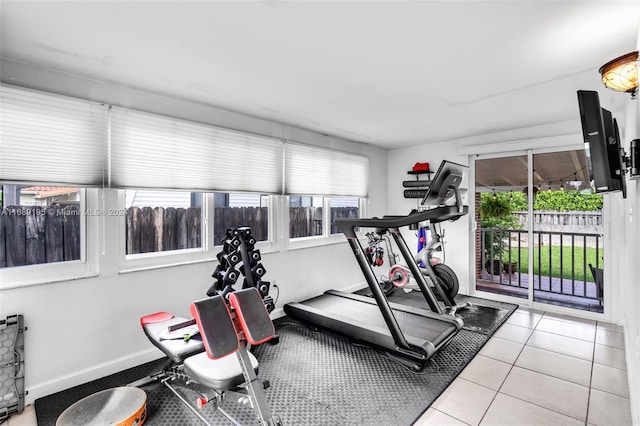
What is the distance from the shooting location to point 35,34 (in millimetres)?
1892

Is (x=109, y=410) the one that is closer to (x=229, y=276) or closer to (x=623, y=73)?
(x=229, y=276)

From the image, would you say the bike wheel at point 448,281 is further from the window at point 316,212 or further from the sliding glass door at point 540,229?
the window at point 316,212

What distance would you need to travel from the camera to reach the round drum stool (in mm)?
1799

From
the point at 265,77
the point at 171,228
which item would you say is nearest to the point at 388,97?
the point at 265,77

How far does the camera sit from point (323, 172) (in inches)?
176

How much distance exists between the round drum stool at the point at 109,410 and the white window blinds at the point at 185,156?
1586 mm

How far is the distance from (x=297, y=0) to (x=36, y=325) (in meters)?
2.81

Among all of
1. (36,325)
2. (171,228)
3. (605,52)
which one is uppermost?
(605,52)

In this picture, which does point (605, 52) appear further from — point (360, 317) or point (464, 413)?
point (360, 317)

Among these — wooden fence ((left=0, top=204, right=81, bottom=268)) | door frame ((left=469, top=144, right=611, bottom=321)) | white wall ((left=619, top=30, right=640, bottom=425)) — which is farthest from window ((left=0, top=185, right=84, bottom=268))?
door frame ((left=469, top=144, right=611, bottom=321))

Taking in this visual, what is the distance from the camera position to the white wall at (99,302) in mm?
2266

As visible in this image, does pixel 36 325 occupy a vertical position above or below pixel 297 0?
below

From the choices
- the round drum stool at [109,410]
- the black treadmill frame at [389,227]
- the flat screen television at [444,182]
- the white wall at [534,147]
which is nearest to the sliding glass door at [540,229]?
the white wall at [534,147]

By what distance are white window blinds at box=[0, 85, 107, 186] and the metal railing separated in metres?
5.04
